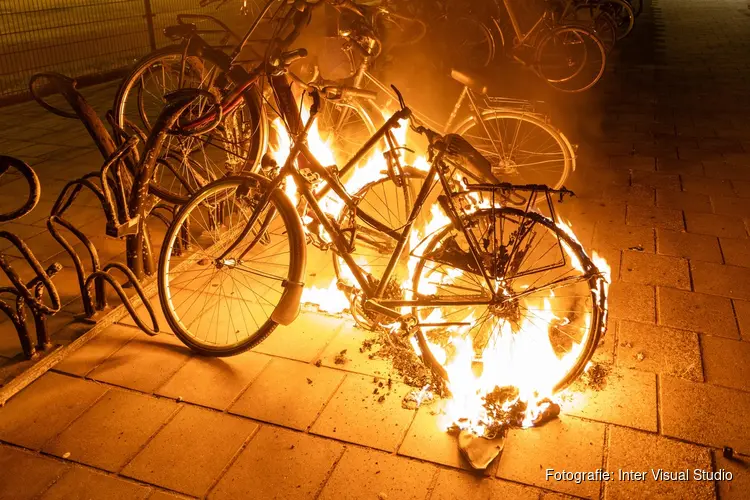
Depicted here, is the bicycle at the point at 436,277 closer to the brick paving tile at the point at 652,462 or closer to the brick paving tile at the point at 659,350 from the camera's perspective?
the brick paving tile at the point at 659,350

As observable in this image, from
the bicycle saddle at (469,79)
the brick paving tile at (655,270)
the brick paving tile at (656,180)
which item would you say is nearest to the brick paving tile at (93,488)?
the brick paving tile at (655,270)

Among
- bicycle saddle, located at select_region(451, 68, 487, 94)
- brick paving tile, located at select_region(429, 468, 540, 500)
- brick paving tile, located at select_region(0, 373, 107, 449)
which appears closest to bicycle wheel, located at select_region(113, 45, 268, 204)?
brick paving tile, located at select_region(0, 373, 107, 449)

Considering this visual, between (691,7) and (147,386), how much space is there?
877 inches

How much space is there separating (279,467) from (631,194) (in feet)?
15.2

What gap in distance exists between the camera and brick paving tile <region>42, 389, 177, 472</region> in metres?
3.18

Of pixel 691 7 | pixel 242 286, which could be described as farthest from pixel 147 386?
pixel 691 7

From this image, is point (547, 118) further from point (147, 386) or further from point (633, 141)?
point (147, 386)

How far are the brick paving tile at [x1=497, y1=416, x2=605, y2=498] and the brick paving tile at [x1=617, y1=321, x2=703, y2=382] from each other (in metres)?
0.69

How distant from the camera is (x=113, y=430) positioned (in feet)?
11.0

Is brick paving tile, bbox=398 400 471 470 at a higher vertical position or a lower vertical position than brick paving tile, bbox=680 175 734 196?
higher

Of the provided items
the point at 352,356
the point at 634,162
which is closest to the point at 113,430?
the point at 352,356

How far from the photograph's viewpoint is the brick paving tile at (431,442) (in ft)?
10.2

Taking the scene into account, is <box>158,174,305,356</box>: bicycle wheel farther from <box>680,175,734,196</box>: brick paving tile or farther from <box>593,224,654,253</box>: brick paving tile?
<box>680,175,734,196</box>: brick paving tile

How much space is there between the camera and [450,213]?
131 inches
